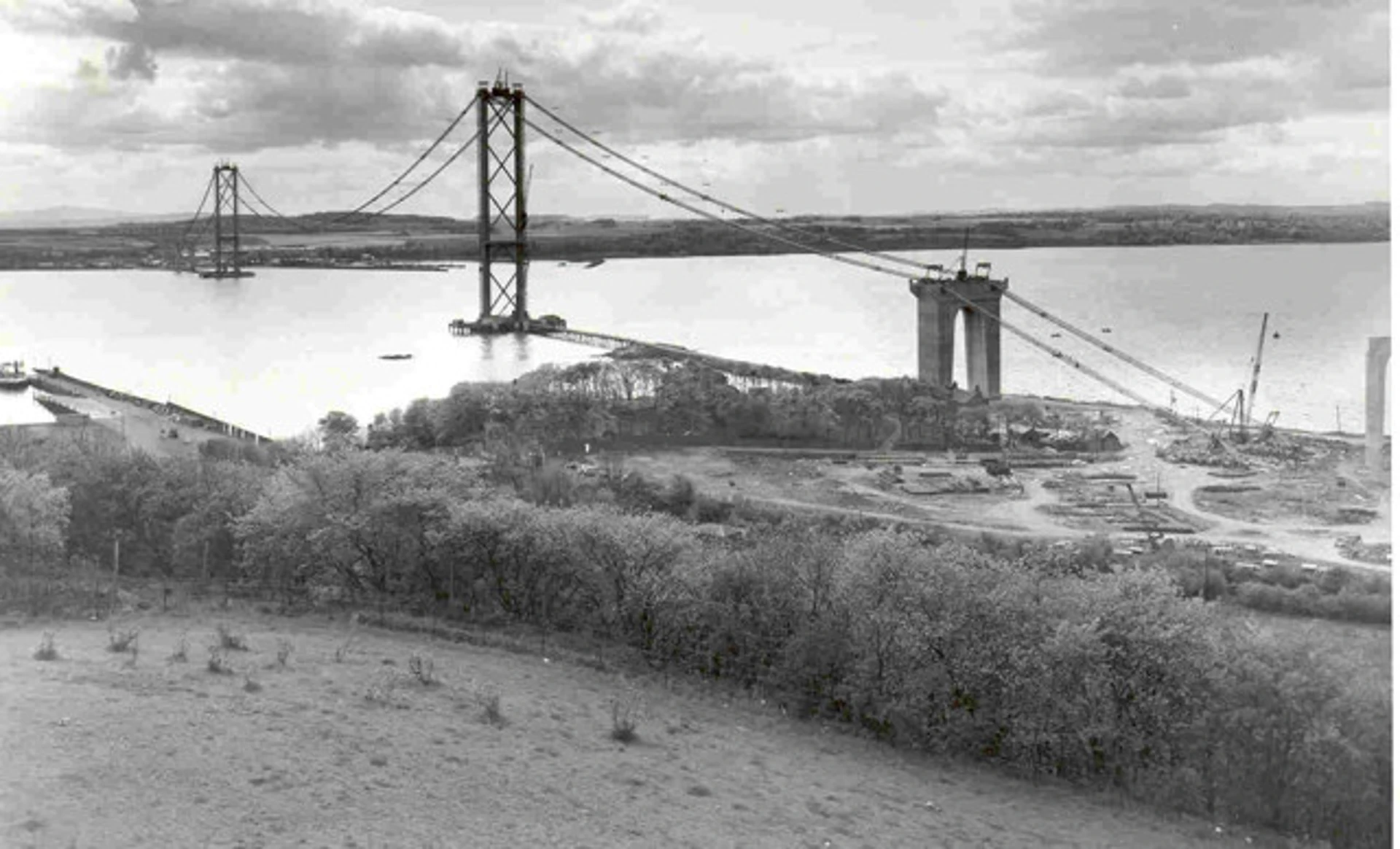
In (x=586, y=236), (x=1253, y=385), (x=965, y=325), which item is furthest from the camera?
(x=965, y=325)

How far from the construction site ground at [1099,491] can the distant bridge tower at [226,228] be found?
3.54m

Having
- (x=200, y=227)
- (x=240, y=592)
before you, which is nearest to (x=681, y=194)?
(x=200, y=227)

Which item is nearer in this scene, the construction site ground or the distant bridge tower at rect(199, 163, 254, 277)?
the construction site ground

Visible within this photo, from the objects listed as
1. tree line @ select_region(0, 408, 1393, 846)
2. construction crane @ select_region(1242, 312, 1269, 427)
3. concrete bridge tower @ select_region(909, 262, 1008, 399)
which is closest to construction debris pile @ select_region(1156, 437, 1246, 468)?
construction crane @ select_region(1242, 312, 1269, 427)

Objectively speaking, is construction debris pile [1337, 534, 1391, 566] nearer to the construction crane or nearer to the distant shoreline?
the distant shoreline

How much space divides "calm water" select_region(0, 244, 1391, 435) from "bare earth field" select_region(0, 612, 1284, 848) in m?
2.21

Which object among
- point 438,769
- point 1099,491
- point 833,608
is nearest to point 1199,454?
point 1099,491

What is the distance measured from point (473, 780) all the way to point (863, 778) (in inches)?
48.2

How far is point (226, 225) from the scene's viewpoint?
38.5 feet

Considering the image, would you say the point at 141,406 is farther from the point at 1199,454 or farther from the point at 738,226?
the point at 1199,454

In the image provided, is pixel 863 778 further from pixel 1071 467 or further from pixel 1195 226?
pixel 1071 467

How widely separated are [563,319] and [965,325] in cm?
489

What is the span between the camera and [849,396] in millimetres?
12094

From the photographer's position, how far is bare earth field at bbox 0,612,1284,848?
10.4 ft
